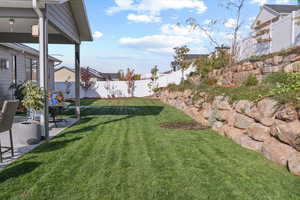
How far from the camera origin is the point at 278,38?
8.98 metres

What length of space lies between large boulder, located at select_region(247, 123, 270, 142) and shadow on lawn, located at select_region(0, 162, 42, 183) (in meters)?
3.91

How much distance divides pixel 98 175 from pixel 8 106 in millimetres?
1927

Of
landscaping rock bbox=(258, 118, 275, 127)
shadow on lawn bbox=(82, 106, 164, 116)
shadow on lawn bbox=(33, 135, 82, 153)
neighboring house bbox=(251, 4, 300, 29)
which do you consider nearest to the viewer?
landscaping rock bbox=(258, 118, 275, 127)

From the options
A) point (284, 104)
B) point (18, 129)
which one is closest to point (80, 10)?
point (18, 129)

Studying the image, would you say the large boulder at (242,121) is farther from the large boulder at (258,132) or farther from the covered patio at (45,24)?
the covered patio at (45,24)

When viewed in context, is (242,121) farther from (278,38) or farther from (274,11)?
(274,11)

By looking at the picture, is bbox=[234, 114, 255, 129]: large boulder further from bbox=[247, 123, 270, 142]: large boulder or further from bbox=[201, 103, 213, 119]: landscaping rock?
bbox=[201, 103, 213, 119]: landscaping rock

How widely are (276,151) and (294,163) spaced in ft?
1.74

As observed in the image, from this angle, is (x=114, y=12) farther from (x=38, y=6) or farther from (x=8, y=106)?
(x=8, y=106)

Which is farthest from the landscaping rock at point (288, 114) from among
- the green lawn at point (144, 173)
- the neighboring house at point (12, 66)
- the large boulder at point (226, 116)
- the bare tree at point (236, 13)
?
the neighboring house at point (12, 66)

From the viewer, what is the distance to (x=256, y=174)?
12.2 feet

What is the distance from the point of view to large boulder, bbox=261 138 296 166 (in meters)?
4.00

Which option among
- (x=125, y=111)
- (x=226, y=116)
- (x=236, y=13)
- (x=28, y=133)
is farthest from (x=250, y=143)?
(x=236, y=13)

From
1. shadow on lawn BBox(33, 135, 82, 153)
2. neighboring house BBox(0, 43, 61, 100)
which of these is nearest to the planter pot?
shadow on lawn BBox(33, 135, 82, 153)
